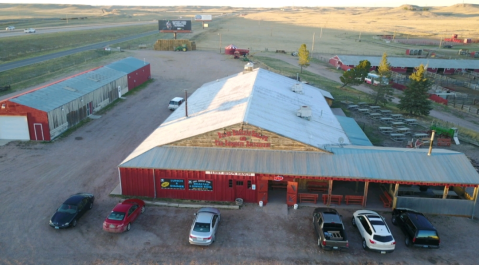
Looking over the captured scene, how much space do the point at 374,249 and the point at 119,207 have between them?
14.8 metres

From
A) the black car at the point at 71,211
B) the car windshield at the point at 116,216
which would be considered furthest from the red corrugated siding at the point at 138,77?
the car windshield at the point at 116,216

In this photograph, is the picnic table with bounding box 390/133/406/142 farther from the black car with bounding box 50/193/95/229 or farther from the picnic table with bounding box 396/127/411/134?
the black car with bounding box 50/193/95/229

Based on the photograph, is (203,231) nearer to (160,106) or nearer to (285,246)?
(285,246)

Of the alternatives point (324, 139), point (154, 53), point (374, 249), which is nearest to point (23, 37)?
point (154, 53)

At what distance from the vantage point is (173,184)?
2395 centimetres

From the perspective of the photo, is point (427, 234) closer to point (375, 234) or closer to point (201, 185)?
point (375, 234)

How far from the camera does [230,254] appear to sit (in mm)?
18906

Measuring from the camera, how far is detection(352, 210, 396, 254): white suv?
1875cm

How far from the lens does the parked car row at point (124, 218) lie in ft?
63.4

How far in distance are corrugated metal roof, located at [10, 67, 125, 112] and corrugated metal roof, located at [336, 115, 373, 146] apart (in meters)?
28.4

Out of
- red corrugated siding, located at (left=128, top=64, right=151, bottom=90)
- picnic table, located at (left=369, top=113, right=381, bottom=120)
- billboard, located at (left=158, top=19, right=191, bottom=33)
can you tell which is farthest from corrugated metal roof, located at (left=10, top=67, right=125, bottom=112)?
billboard, located at (left=158, top=19, right=191, bottom=33)

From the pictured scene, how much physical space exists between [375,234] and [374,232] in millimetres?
134

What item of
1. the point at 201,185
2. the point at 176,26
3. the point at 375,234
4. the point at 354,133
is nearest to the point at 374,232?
the point at 375,234

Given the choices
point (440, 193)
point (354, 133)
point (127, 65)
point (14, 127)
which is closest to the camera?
point (440, 193)
